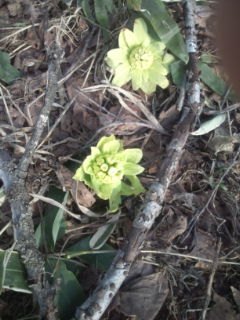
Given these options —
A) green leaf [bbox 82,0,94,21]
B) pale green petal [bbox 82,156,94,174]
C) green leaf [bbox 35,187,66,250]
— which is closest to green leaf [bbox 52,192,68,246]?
green leaf [bbox 35,187,66,250]

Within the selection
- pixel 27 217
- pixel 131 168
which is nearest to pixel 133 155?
pixel 131 168

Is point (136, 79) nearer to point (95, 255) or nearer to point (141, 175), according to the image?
point (141, 175)

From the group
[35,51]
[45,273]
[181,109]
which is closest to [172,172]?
[181,109]

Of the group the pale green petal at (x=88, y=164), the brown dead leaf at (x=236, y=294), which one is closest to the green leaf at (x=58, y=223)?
the pale green petal at (x=88, y=164)

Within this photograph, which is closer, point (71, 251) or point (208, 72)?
point (71, 251)

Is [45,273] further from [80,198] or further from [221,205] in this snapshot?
[221,205]

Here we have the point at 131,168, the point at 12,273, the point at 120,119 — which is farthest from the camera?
the point at 120,119
